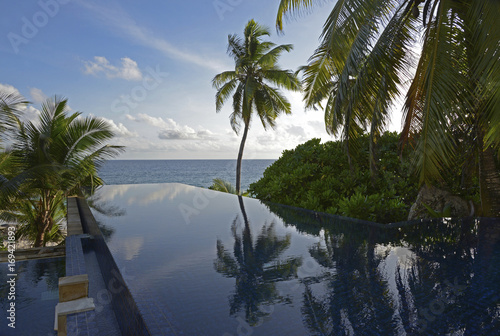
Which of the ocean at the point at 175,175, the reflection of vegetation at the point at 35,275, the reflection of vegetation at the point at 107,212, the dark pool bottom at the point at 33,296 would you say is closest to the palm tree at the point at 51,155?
the reflection of vegetation at the point at 107,212

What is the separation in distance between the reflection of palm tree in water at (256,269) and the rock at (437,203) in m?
2.58

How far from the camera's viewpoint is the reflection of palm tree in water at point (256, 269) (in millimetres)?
1957

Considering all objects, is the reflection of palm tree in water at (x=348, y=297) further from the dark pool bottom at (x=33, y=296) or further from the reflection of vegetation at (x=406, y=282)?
the dark pool bottom at (x=33, y=296)

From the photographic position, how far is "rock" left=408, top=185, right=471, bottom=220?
495 cm

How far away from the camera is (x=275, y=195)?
22.2ft

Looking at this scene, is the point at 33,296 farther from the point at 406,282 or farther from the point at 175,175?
the point at 175,175

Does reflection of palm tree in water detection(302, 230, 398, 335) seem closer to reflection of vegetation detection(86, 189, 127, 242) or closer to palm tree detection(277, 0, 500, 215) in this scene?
palm tree detection(277, 0, 500, 215)

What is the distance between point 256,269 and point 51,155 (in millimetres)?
7133

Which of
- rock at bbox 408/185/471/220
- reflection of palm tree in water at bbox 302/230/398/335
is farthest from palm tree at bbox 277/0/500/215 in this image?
reflection of palm tree in water at bbox 302/230/398/335

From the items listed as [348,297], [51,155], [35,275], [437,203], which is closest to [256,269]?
[348,297]

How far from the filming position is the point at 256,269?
2605 millimetres

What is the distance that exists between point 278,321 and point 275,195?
5052mm

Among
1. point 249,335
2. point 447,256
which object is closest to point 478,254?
point 447,256

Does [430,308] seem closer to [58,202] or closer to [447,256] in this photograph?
[447,256]
